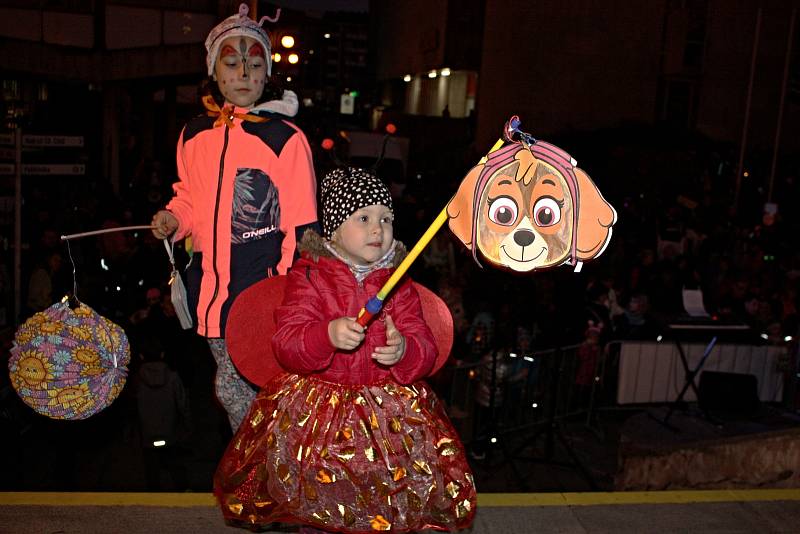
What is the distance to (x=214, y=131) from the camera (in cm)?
331

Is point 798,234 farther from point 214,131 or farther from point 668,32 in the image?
point 214,131

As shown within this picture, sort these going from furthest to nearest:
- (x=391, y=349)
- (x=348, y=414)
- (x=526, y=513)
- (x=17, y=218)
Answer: (x=17, y=218) → (x=526, y=513) → (x=348, y=414) → (x=391, y=349)

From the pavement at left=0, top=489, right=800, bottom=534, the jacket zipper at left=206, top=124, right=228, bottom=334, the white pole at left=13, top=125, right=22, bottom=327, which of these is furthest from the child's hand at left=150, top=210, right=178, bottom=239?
the white pole at left=13, top=125, right=22, bottom=327

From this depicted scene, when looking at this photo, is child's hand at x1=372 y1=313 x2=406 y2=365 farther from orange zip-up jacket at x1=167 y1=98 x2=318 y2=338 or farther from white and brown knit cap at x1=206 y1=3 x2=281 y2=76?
white and brown knit cap at x1=206 y1=3 x2=281 y2=76

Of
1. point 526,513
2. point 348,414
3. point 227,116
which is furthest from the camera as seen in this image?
point 526,513

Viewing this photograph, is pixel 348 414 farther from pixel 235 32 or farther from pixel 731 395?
pixel 731 395

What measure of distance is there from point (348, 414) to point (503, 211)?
88 centimetres

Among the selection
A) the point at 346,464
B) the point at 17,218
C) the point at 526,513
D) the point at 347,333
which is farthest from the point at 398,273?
the point at 17,218

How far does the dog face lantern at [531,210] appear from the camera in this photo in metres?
2.38

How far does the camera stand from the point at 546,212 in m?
2.41

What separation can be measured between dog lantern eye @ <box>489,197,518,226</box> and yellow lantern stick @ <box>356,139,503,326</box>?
0.46ft

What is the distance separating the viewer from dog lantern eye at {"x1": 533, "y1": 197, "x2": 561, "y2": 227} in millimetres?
2402

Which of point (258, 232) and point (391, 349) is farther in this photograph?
point (258, 232)

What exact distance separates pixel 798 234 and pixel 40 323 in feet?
42.5
